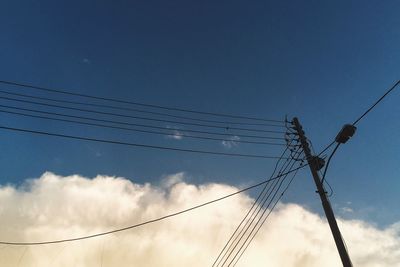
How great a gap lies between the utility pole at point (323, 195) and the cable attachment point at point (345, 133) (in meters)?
1.01

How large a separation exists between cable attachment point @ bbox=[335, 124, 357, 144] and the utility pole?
1.01 m

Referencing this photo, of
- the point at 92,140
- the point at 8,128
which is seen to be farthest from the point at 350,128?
the point at 8,128

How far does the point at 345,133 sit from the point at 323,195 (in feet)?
7.33

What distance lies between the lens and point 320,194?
10.3 meters

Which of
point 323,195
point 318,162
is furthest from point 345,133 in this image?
point 323,195

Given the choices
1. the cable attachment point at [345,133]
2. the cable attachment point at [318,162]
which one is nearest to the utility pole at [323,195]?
the cable attachment point at [318,162]

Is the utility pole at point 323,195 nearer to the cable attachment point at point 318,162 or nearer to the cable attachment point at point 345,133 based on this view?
the cable attachment point at point 318,162

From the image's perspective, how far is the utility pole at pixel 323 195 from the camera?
8.97 metres

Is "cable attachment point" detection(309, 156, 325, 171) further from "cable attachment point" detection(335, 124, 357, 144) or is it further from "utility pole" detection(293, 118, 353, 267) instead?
"cable attachment point" detection(335, 124, 357, 144)

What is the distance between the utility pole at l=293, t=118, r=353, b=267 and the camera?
8.97 meters

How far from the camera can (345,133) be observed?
34.6 feet

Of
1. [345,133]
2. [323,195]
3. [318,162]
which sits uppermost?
[345,133]

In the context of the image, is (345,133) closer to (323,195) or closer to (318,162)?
(318,162)

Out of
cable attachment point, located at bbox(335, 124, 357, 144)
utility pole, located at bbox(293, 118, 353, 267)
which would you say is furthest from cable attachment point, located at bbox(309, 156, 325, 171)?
cable attachment point, located at bbox(335, 124, 357, 144)
